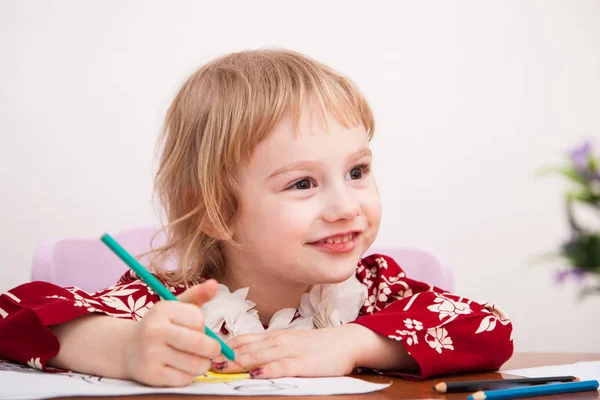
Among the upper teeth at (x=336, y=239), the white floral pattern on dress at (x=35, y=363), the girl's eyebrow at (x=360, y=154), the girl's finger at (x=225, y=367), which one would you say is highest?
the girl's eyebrow at (x=360, y=154)

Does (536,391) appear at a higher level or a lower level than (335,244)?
lower

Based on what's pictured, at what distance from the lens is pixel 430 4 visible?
2025 mm

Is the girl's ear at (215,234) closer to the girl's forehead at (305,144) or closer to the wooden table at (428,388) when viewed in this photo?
the girl's forehead at (305,144)

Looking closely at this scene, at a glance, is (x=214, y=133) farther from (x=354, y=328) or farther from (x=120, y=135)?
(x=120, y=135)

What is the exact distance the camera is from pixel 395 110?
1.99 m

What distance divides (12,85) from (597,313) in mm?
1669

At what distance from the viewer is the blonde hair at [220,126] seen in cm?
96

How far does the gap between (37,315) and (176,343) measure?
199 mm

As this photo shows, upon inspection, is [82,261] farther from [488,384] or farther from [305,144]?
[488,384]

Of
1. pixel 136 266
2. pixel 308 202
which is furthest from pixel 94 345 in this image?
pixel 308 202

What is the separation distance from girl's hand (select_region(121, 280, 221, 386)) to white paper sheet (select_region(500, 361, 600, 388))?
0.38 metres

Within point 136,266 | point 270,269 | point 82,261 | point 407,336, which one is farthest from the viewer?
point 82,261

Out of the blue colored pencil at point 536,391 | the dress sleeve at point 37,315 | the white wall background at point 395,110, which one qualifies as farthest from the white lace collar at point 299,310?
the white wall background at point 395,110

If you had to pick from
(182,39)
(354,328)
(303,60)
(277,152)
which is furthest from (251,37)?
(354,328)
